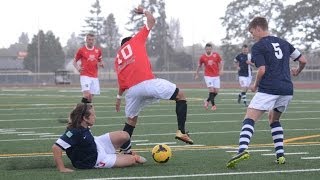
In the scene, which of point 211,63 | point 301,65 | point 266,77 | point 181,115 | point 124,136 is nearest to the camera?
point 266,77

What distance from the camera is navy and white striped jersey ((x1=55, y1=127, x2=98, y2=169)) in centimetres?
787

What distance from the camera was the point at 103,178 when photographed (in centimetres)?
718

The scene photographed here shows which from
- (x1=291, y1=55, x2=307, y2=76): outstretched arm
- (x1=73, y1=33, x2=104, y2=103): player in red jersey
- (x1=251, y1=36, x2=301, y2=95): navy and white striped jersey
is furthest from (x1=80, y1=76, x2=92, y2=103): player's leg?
(x1=251, y1=36, x2=301, y2=95): navy and white striped jersey

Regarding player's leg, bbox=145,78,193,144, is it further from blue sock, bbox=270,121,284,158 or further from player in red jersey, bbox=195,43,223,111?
player in red jersey, bbox=195,43,223,111

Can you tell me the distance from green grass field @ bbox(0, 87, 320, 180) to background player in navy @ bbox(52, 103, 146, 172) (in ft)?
0.61

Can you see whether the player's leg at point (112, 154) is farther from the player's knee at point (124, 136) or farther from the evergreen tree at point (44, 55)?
the evergreen tree at point (44, 55)

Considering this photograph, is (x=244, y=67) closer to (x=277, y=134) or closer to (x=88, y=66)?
(x=88, y=66)

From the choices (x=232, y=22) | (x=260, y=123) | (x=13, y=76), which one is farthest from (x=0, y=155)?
(x=232, y=22)

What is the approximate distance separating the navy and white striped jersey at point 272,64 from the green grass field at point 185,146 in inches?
37.6

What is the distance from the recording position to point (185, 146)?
10.9 metres

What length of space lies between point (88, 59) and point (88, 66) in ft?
0.81

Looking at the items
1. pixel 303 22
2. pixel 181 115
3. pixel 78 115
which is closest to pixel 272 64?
pixel 181 115

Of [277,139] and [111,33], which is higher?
[111,33]

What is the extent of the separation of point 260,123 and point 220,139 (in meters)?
3.70
